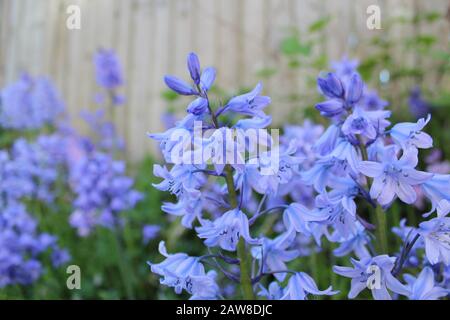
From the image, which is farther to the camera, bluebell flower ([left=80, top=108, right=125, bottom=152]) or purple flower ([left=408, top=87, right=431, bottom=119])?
bluebell flower ([left=80, top=108, right=125, bottom=152])

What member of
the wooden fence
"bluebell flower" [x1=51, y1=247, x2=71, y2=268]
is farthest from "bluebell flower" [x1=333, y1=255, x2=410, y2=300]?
the wooden fence

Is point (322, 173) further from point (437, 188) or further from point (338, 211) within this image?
point (437, 188)

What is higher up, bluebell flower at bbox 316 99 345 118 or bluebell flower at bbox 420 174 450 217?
bluebell flower at bbox 316 99 345 118

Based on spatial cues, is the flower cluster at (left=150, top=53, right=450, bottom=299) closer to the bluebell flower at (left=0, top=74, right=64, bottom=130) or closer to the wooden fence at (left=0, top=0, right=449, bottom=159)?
the wooden fence at (left=0, top=0, right=449, bottom=159)

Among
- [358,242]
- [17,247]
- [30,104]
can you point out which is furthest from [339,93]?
[30,104]

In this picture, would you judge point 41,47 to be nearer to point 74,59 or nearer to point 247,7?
point 74,59

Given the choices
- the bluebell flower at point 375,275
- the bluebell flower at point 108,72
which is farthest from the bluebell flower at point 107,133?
the bluebell flower at point 375,275

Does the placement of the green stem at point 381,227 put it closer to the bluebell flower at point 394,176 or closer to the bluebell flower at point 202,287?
the bluebell flower at point 394,176
